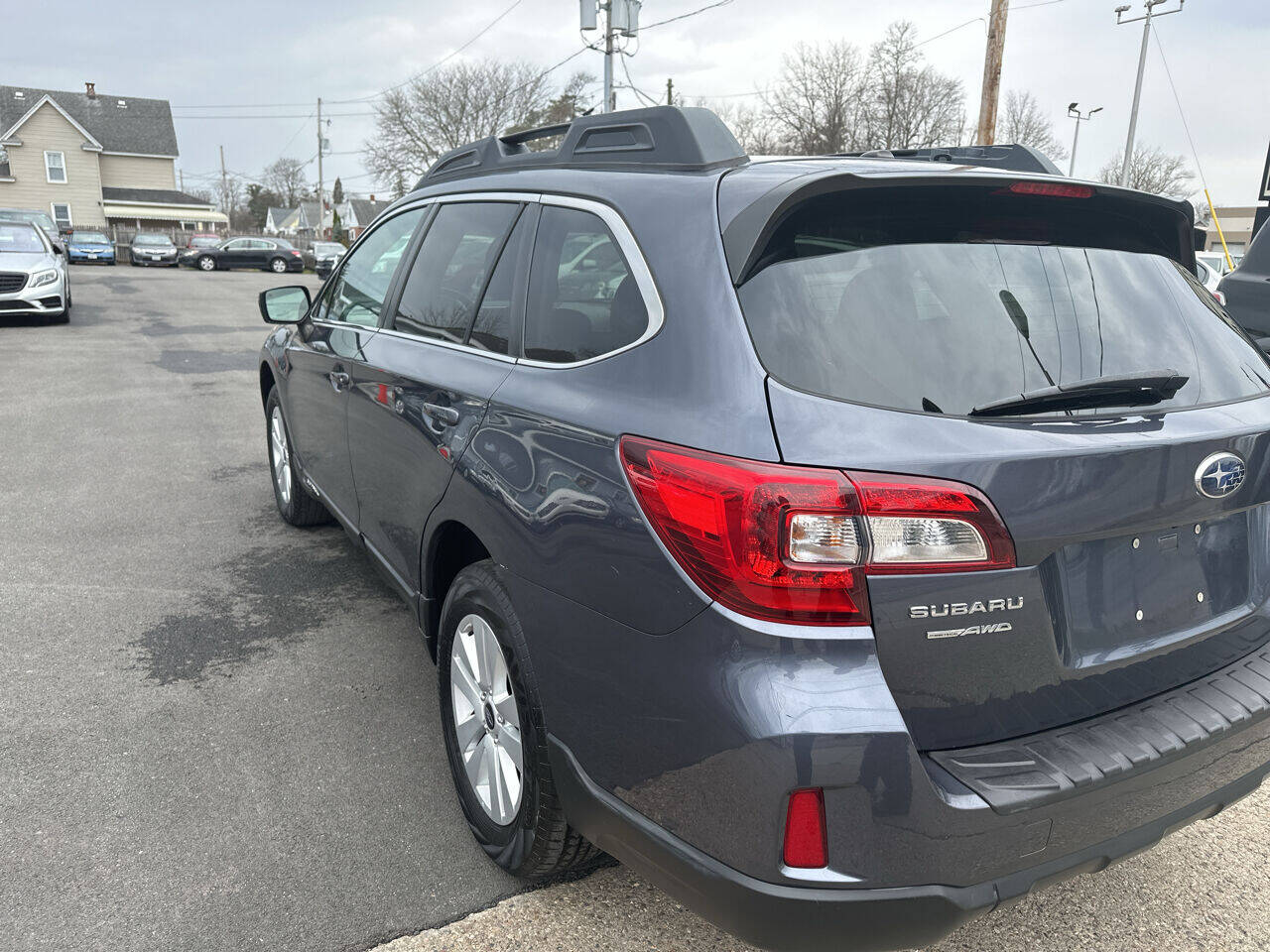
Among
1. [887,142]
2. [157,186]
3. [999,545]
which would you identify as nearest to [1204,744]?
[999,545]

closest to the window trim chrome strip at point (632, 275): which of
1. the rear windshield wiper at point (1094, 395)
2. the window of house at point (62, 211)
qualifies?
the rear windshield wiper at point (1094, 395)

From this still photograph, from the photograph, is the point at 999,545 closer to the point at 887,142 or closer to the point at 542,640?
the point at 542,640

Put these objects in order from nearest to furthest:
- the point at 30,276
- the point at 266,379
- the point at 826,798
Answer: the point at 826,798 → the point at 266,379 → the point at 30,276

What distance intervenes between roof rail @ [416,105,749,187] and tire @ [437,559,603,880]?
111 centimetres

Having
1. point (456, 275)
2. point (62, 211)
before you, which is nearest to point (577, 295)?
point (456, 275)

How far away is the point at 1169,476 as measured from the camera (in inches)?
73.4

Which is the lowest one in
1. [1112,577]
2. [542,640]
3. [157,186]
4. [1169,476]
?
[542,640]

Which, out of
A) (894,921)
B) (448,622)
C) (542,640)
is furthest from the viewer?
(448,622)

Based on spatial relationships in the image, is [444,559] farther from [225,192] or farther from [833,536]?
[225,192]

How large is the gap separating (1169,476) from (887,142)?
172ft

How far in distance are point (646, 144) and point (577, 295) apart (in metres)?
0.44

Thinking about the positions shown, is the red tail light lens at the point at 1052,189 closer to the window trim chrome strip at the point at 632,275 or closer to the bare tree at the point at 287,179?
the window trim chrome strip at the point at 632,275

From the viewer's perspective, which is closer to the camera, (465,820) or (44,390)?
(465,820)

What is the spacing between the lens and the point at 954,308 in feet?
6.31
